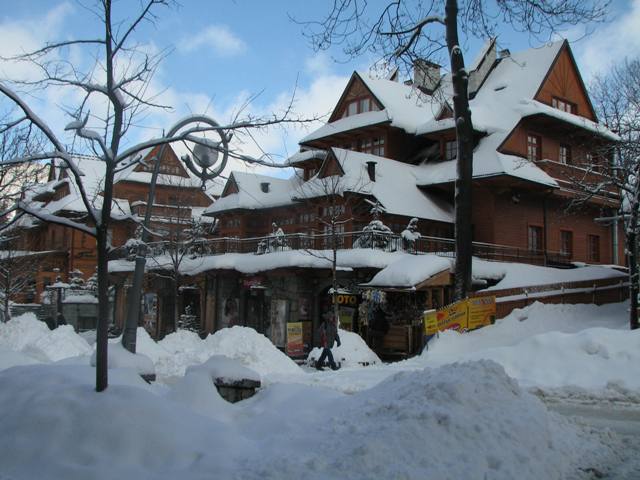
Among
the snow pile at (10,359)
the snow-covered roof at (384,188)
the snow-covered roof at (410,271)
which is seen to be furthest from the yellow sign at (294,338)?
the snow pile at (10,359)

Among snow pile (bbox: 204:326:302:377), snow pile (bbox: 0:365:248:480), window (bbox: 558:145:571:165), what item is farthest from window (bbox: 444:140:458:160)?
snow pile (bbox: 0:365:248:480)

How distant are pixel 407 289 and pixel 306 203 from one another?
10661mm

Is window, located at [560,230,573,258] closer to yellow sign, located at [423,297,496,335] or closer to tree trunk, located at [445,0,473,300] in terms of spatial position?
yellow sign, located at [423,297,496,335]

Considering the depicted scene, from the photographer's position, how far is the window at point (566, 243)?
32594 millimetres

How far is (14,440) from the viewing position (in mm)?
5895

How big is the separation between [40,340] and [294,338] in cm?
871

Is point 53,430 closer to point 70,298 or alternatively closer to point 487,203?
point 487,203

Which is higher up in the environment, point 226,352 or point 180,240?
point 180,240

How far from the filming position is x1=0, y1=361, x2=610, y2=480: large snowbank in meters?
5.55

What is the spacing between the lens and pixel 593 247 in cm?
3494

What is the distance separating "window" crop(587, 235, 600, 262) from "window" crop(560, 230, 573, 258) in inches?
80.7

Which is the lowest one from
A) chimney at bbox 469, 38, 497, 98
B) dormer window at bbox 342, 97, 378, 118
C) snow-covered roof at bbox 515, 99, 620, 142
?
snow-covered roof at bbox 515, 99, 620, 142

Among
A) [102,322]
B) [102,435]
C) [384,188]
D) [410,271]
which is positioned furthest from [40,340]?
[384,188]

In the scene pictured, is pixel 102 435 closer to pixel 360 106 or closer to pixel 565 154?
pixel 360 106
